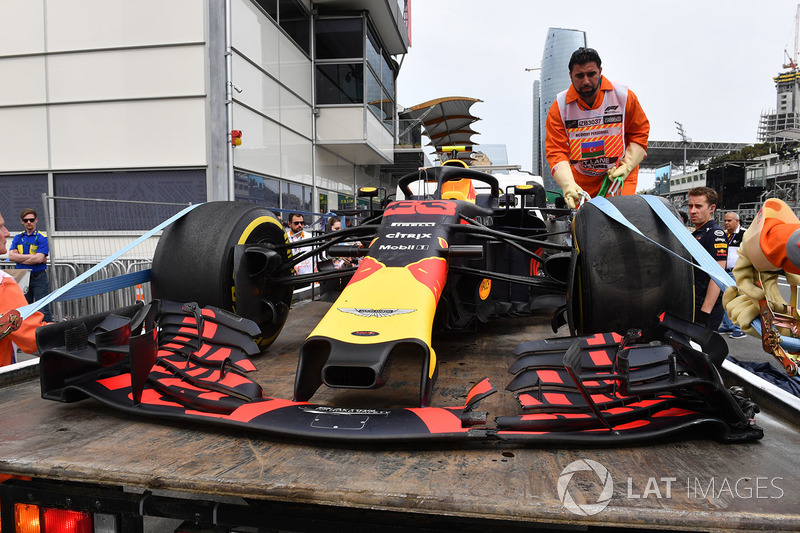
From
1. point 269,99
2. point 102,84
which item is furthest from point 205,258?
point 269,99

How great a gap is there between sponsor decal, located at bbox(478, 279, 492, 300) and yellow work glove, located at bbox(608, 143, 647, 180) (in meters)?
1.24

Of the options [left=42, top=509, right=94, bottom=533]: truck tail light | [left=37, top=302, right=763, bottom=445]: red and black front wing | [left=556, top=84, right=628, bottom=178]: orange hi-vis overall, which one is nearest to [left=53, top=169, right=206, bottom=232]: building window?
[left=556, top=84, right=628, bottom=178]: orange hi-vis overall

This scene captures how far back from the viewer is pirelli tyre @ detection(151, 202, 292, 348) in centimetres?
265

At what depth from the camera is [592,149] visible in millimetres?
3820

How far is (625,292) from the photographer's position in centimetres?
228

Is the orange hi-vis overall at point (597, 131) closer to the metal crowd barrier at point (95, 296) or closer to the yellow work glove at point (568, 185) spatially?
the yellow work glove at point (568, 185)

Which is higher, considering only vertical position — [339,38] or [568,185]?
[339,38]

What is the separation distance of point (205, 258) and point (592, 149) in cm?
283

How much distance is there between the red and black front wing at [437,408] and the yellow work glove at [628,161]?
6.31 ft

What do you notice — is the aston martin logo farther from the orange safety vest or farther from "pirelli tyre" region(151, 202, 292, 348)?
the orange safety vest

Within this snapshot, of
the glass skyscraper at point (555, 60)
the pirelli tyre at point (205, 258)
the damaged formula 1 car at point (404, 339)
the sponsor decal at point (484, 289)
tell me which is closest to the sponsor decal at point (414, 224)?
the damaged formula 1 car at point (404, 339)

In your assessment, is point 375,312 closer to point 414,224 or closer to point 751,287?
point 414,224

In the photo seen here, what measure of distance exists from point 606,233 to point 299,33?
13.6m

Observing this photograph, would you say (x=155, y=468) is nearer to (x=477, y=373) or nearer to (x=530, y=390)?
(x=530, y=390)
